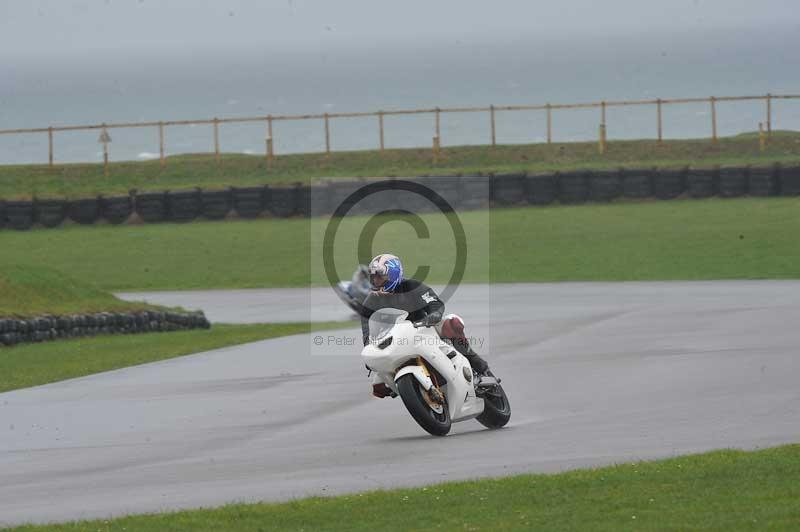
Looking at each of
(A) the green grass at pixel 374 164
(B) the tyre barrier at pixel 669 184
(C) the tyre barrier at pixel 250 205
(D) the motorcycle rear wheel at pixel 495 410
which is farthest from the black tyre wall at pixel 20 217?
(D) the motorcycle rear wheel at pixel 495 410

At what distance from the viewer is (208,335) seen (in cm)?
2155

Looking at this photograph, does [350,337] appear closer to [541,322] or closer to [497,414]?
[541,322]

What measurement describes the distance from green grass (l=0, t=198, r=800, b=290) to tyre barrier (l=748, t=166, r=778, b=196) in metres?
0.54

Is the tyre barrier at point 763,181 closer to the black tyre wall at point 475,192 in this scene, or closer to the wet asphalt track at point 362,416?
the black tyre wall at point 475,192

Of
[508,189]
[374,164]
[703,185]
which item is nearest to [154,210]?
[508,189]

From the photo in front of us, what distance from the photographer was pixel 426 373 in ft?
37.4

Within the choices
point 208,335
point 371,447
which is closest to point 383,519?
point 371,447

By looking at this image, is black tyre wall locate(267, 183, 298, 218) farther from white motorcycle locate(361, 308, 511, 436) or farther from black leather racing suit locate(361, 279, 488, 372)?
black leather racing suit locate(361, 279, 488, 372)

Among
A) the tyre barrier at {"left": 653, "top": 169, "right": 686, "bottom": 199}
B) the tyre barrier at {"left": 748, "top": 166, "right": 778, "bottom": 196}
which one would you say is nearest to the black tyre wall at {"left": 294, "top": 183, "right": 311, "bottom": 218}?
the tyre barrier at {"left": 653, "top": 169, "right": 686, "bottom": 199}

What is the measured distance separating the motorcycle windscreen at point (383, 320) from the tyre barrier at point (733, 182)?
28.6 meters

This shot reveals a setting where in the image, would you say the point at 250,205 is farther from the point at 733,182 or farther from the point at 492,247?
the point at 733,182

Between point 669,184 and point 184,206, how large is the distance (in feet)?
41.4

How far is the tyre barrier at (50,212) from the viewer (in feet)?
131

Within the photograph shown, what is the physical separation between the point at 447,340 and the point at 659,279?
1571 cm
